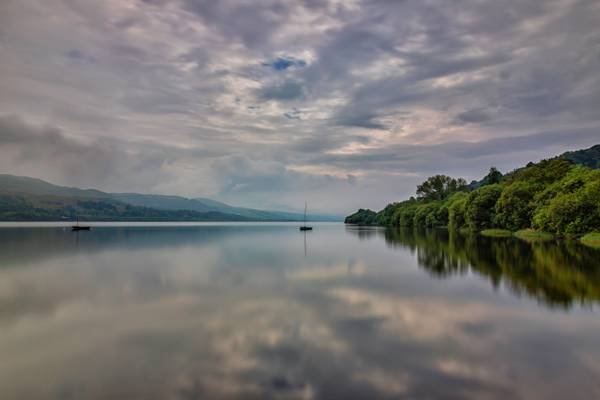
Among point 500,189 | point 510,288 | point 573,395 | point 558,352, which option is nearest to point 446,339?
point 558,352

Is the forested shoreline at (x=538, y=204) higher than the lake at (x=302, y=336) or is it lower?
higher

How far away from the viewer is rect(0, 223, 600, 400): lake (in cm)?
885

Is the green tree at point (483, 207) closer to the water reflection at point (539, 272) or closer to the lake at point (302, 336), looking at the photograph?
the water reflection at point (539, 272)

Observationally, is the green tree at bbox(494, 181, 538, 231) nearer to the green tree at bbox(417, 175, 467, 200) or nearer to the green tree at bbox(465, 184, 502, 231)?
the green tree at bbox(465, 184, 502, 231)

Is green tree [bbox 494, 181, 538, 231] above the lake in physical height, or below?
above

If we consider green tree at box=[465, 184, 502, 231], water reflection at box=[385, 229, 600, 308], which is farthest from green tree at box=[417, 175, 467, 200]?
water reflection at box=[385, 229, 600, 308]

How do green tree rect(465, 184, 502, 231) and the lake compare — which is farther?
green tree rect(465, 184, 502, 231)

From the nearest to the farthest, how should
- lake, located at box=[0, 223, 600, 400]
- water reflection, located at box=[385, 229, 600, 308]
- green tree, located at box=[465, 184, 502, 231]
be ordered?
lake, located at box=[0, 223, 600, 400] < water reflection, located at box=[385, 229, 600, 308] < green tree, located at box=[465, 184, 502, 231]

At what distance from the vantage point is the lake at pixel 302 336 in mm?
8852

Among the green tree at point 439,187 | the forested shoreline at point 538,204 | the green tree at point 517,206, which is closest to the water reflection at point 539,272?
the forested shoreline at point 538,204

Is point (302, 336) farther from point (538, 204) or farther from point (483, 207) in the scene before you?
point (483, 207)

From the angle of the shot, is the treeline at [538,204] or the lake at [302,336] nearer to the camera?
the lake at [302,336]

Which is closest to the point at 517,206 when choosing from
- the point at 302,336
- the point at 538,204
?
the point at 538,204

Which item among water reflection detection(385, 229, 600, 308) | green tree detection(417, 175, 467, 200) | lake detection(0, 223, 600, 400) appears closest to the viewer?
lake detection(0, 223, 600, 400)
